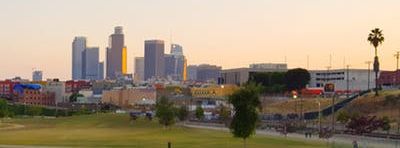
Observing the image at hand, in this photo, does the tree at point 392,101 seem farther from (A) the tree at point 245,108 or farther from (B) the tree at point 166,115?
(A) the tree at point 245,108

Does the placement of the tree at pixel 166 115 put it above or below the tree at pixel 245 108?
below

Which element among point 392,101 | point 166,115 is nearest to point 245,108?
point 166,115

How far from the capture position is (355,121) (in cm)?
9694

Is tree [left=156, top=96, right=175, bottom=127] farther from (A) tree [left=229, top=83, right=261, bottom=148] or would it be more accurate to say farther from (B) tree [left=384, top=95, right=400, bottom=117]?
(A) tree [left=229, top=83, right=261, bottom=148]

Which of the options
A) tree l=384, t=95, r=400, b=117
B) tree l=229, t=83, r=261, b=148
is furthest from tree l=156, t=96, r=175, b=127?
tree l=229, t=83, r=261, b=148

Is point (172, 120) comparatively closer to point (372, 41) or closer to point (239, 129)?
point (372, 41)

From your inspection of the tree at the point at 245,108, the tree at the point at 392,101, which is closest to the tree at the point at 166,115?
the tree at the point at 392,101

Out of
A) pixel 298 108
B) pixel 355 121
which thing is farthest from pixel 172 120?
pixel 298 108

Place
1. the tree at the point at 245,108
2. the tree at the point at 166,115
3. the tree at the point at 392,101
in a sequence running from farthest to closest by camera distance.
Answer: the tree at the point at 392,101 → the tree at the point at 166,115 → the tree at the point at 245,108

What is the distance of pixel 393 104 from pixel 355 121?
45438 mm

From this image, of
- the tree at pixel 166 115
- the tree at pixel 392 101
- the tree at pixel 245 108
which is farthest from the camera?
the tree at pixel 392 101

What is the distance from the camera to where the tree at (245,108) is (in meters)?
60.7

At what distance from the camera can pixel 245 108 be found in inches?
2395

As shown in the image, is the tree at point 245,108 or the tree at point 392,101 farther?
the tree at point 392,101
